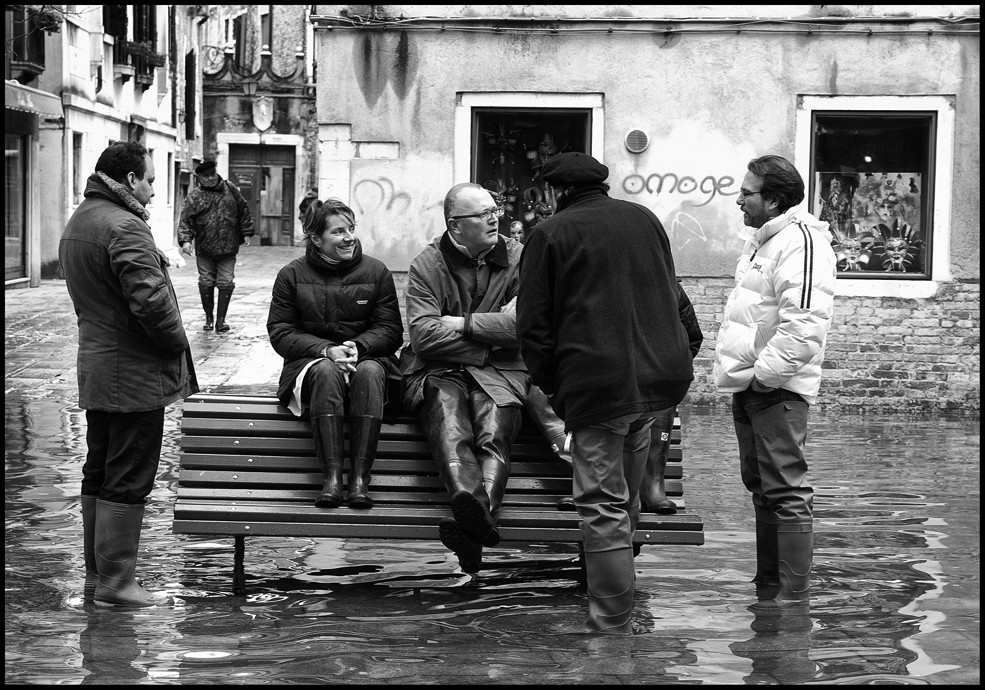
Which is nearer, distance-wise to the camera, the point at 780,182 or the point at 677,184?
the point at 780,182

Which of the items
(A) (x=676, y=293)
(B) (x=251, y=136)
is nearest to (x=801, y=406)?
(A) (x=676, y=293)

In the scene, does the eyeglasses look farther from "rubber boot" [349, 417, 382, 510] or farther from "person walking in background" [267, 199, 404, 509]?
"rubber boot" [349, 417, 382, 510]

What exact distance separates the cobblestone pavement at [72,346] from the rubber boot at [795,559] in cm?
651

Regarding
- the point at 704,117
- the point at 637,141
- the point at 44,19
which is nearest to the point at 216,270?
the point at 637,141

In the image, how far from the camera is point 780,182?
5.65 metres

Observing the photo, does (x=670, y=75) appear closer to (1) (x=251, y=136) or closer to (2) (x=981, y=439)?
(2) (x=981, y=439)

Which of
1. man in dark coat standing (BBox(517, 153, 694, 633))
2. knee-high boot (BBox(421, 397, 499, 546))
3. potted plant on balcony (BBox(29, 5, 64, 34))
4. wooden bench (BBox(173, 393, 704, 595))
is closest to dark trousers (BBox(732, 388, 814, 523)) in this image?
wooden bench (BBox(173, 393, 704, 595))

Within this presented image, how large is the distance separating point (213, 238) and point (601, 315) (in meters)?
10.8

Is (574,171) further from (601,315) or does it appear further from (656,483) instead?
(656,483)

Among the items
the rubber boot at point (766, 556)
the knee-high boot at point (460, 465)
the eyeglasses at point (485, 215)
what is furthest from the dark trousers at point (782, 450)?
the eyeglasses at point (485, 215)

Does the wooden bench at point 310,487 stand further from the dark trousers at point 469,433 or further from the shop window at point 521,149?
the shop window at point 521,149

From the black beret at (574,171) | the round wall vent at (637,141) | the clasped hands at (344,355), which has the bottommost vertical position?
the clasped hands at (344,355)

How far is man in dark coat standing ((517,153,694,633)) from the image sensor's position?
495cm

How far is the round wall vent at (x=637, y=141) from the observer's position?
1245 centimetres
